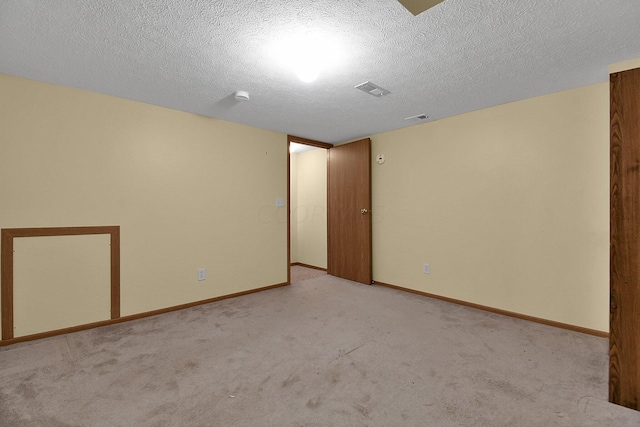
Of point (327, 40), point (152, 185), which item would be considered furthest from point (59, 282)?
point (327, 40)

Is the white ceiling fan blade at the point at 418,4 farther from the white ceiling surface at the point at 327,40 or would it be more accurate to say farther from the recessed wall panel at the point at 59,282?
the recessed wall panel at the point at 59,282

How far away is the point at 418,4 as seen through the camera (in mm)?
1448

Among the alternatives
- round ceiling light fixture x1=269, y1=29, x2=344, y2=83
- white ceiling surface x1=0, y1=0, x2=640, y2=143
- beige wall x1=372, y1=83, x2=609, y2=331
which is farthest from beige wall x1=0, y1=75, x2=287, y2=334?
beige wall x1=372, y1=83, x2=609, y2=331

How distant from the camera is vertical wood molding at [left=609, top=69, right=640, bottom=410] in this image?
60.6 inches

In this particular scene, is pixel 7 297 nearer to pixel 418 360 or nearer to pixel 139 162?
pixel 139 162

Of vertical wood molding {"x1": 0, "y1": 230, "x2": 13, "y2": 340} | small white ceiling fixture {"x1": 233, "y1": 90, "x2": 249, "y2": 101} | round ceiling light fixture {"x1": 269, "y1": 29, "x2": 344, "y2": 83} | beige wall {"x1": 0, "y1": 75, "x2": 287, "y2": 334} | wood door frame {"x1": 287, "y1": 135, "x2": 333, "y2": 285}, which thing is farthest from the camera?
wood door frame {"x1": 287, "y1": 135, "x2": 333, "y2": 285}

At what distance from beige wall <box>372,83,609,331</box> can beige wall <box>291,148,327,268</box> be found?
148 cm

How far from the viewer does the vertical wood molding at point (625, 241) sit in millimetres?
1539

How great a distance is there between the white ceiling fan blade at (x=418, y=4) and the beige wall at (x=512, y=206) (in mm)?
1947

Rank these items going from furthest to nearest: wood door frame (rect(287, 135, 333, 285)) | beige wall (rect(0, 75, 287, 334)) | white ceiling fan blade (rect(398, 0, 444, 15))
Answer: wood door frame (rect(287, 135, 333, 285)) < beige wall (rect(0, 75, 287, 334)) < white ceiling fan blade (rect(398, 0, 444, 15))

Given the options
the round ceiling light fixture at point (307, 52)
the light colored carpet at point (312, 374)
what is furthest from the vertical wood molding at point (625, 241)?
the round ceiling light fixture at point (307, 52)

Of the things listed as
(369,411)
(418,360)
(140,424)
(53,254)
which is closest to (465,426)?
(369,411)

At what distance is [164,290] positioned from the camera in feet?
9.80

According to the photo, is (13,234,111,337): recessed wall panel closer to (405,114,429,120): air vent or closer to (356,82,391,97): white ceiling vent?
(356,82,391,97): white ceiling vent
